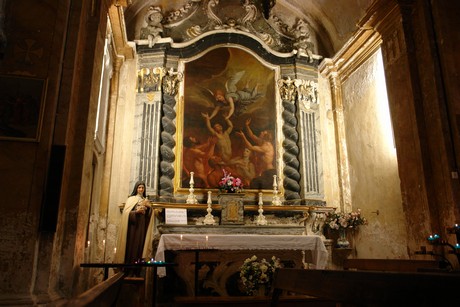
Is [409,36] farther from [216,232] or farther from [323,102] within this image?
[216,232]

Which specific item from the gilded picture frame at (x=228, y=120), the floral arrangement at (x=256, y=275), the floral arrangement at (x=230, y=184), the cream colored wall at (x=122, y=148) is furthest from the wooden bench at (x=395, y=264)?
the cream colored wall at (x=122, y=148)

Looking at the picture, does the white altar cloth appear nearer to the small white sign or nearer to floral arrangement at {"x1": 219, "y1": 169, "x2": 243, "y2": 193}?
the small white sign

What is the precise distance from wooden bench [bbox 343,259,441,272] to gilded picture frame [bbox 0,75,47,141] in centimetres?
430

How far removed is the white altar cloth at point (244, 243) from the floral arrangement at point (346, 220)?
146cm

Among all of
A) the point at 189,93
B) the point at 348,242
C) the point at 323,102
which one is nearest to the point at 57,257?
the point at 189,93

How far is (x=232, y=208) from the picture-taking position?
7.98 meters

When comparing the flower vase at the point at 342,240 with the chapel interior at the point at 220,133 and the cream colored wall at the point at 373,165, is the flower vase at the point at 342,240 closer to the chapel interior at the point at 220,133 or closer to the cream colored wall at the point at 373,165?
the chapel interior at the point at 220,133

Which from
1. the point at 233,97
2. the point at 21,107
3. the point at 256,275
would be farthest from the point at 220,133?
the point at 21,107

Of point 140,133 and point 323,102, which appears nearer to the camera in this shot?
point 140,133

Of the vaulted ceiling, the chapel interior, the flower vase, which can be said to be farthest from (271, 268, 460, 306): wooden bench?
the vaulted ceiling

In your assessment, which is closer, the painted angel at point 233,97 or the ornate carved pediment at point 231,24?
the painted angel at point 233,97

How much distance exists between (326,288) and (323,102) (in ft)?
25.4

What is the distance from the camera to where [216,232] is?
7.76m

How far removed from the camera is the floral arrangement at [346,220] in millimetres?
8008
